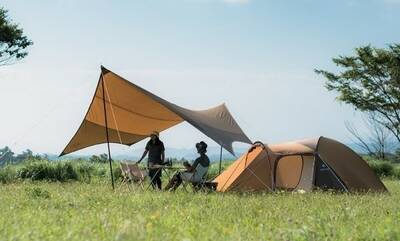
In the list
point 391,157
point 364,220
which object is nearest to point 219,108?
point 364,220

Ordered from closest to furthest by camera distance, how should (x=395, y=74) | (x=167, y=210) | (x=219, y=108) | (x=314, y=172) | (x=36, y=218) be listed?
(x=36, y=218)
(x=167, y=210)
(x=314, y=172)
(x=219, y=108)
(x=395, y=74)

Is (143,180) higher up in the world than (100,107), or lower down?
lower down

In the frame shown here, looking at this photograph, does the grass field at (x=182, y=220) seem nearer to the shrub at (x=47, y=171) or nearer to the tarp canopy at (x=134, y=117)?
the tarp canopy at (x=134, y=117)

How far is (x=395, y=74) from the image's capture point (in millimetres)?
32281

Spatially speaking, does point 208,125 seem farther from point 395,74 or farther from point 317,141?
point 395,74

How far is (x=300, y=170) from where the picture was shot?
16.2 metres

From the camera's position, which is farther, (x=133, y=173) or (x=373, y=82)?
(x=373, y=82)

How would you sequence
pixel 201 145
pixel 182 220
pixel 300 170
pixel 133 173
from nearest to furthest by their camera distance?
pixel 182 220 < pixel 201 145 < pixel 133 173 < pixel 300 170

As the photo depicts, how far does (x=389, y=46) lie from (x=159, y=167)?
2068 cm

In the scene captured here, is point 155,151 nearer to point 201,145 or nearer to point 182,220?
point 201,145

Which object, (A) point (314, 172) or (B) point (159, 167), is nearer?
(B) point (159, 167)

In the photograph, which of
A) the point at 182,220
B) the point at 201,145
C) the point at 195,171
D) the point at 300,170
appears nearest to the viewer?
the point at 182,220

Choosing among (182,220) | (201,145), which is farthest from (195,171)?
(182,220)

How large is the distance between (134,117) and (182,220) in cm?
988
